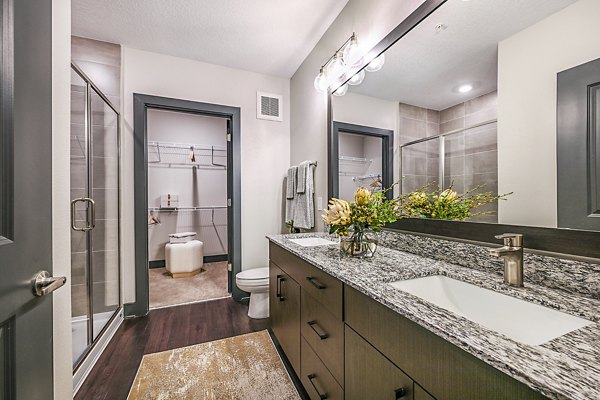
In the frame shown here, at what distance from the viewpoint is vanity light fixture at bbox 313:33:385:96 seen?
173 cm

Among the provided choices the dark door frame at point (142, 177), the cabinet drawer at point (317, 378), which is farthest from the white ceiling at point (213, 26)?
the cabinet drawer at point (317, 378)

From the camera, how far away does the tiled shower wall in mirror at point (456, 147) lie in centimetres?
106

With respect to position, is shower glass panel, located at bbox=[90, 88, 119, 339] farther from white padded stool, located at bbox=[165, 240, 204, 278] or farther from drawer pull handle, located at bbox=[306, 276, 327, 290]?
drawer pull handle, located at bbox=[306, 276, 327, 290]

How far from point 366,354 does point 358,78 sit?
1.70 metres

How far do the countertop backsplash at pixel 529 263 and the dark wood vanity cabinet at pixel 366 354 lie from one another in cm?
53

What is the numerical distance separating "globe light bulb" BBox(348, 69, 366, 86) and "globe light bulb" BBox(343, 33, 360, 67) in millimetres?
98

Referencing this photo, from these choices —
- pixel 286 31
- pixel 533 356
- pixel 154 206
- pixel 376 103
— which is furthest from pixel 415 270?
pixel 154 206

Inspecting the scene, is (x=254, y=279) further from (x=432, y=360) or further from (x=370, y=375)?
(x=432, y=360)

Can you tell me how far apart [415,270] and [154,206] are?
4.07 m

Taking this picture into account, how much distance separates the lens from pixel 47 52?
755 mm

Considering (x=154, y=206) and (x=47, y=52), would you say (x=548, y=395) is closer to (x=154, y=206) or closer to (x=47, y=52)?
(x=47, y=52)

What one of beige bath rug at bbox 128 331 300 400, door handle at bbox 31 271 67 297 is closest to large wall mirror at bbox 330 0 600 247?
beige bath rug at bbox 128 331 300 400

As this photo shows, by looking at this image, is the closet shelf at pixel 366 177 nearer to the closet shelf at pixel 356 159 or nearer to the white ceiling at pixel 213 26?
the closet shelf at pixel 356 159

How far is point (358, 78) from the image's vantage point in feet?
6.01
